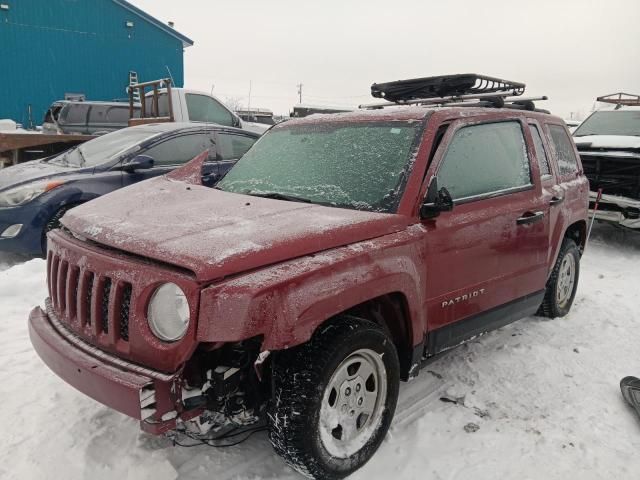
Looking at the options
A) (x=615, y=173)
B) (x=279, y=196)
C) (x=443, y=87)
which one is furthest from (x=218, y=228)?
(x=615, y=173)

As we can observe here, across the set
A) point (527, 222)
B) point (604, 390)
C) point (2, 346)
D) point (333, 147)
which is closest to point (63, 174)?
point (2, 346)

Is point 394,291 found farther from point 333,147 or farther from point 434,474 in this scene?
point 333,147

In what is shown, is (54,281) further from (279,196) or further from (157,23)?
(157,23)

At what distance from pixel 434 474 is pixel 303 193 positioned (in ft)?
5.55

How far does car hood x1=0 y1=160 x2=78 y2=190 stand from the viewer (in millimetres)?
5598

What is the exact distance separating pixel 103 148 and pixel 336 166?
4.34 meters

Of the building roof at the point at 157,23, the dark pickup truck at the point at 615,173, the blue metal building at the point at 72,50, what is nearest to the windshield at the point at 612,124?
the dark pickup truck at the point at 615,173

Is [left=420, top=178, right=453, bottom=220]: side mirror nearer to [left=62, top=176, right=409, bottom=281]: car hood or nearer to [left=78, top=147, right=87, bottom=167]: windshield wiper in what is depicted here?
[left=62, top=176, right=409, bottom=281]: car hood

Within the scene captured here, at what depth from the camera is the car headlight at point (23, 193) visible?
539 cm

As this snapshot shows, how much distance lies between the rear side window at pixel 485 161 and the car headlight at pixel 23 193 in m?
4.36

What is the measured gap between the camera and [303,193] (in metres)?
3.12

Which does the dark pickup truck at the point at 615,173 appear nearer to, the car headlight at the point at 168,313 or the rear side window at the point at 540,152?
the rear side window at the point at 540,152

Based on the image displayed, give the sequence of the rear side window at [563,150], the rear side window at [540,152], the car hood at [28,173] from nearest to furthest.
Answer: the rear side window at [540,152] < the rear side window at [563,150] < the car hood at [28,173]

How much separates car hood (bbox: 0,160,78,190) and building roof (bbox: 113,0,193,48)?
19.7m
